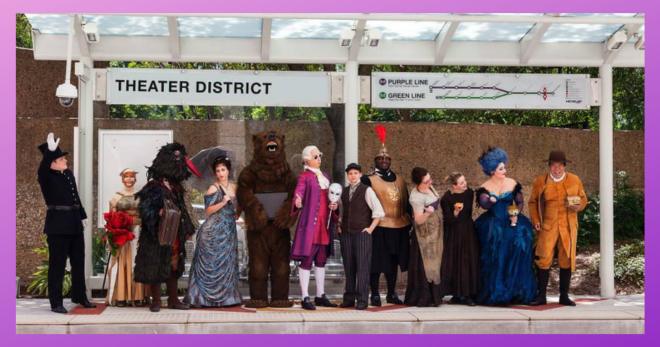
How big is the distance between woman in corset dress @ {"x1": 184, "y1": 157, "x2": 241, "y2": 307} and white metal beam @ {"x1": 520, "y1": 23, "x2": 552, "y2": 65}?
3.70m

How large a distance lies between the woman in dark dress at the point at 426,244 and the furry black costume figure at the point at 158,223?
2.33m

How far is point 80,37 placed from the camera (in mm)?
9633

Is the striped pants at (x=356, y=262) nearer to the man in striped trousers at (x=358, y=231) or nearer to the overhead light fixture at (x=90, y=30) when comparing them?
the man in striped trousers at (x=358, y=231)

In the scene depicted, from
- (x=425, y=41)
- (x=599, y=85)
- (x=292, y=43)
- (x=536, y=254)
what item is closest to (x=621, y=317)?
(x=536, y=254)

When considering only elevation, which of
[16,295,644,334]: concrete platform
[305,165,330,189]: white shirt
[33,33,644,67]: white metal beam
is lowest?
[16,295,644,334]: concrete platform

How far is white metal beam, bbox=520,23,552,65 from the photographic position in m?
9.89

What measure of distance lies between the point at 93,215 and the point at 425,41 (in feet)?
14.0

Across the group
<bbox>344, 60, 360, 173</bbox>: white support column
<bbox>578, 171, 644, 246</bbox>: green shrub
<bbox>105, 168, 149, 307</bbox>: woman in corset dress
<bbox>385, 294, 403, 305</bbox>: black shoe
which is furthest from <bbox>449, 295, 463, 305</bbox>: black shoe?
<bbox>578, 171, 644, 246</bbox>: green shrub

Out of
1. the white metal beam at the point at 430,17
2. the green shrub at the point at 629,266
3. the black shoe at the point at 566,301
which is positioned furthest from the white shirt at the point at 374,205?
the green shrub at the point at 629,266

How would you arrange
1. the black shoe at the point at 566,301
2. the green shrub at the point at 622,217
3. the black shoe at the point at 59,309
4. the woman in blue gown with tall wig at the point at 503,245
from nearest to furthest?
the black shoe at the point at 59,309, the woman in blue gown with tall wig at the point at 503,245, the black shoe at the point at 566,301, the green shrub at the point at 622,217

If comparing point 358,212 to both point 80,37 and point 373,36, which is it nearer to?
point 373,36

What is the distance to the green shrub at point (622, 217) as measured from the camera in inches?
507

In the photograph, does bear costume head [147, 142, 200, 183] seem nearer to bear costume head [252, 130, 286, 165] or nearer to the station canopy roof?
bear costume head [252, 130, 286, 165]

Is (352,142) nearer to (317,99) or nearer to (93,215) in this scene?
(317,99)
